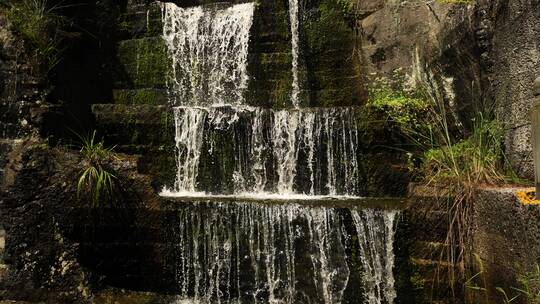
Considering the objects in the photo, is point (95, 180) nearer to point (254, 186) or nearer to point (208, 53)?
point (254, 186)

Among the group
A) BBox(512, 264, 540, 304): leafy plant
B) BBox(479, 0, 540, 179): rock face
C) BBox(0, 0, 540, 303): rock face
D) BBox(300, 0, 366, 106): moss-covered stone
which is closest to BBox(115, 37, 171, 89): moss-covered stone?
BBox(0, 0, 540, 303): rock face

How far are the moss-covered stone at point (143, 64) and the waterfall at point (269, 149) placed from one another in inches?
83.3

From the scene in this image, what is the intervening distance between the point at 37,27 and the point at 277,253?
428 centimetres

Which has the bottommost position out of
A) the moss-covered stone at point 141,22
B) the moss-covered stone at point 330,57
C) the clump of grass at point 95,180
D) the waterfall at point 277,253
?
the waterfall at point 277,253

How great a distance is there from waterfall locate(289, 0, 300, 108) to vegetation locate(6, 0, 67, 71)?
135 inches

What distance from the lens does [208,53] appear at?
7.55 metres

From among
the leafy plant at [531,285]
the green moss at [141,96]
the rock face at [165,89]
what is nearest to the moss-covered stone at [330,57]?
the rock face at [165,89]

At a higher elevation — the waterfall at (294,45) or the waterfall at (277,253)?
the waterfall at (294,45)

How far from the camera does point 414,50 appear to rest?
5902 millimetres

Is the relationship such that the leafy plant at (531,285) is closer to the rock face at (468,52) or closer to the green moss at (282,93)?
the rock face at (468,52)

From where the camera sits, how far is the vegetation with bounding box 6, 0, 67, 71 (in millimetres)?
5754

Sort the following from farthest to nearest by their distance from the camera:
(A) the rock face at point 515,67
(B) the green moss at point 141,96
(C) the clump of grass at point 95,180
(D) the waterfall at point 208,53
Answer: (B) the green moss at point 141,96 < (D) the waterfall at point 208,53 < (C) the clump of grass at point 95,180 < (A) the rock face at point 515,67

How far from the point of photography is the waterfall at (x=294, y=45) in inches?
281

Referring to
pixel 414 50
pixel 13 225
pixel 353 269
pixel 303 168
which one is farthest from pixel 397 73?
pixel 13 225
